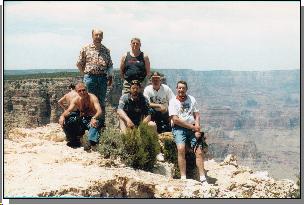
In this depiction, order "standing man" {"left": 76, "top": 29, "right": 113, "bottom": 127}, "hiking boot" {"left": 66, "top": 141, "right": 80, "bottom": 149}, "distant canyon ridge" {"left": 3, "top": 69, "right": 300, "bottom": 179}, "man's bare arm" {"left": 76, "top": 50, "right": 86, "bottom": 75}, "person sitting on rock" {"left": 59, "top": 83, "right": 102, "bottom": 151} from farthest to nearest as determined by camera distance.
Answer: "distant canyon ridge" {"left": 3, "top": 69, "right": 300, "bottom": 179} < "man's bare arm" {"left": 76, "top": 50, "right": 86, "bottom": 75} < "standing man" {"left": 76, "top": 29, "right": 113, "bottom": 127} < "hiking boot" {"left": 66, "top": 141, "right": 80, "bottom": 149} < "person sitting on rock" {"left": 59, "top": 83, "right": 102, "bottom": 151}

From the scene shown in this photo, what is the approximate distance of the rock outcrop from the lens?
848 centimetres

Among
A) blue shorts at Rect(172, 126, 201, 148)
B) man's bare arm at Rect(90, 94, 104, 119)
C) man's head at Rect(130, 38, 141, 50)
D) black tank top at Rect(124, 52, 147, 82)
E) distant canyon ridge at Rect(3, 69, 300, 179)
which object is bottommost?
distant canyon ridge at Rect(3, 69, 300, 179)

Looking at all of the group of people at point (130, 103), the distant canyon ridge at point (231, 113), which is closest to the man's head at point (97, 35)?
the group of people at point (130, 103)

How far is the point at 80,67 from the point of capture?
35.6 ft

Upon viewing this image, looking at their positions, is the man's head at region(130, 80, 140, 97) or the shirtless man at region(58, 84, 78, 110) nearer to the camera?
the man's head at region(130, 80, 140, 97)

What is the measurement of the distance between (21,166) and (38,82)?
41687 mm

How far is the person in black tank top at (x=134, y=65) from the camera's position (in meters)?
10.6

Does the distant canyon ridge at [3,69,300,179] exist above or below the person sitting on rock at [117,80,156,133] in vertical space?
below

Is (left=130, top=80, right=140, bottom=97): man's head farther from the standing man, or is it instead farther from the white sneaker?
the white sneaker

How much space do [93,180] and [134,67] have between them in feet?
8.90

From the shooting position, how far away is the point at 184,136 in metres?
9.51

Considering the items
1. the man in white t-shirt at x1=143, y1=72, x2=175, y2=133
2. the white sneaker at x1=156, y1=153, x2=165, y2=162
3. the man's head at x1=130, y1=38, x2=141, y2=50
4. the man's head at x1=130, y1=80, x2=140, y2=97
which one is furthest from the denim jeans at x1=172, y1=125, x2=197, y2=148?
the man's head at x1=130, y1=38, x2=141, y2=50

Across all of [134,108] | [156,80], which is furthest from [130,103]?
[156,80]

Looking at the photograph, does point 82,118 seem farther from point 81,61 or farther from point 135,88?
point 81,61
